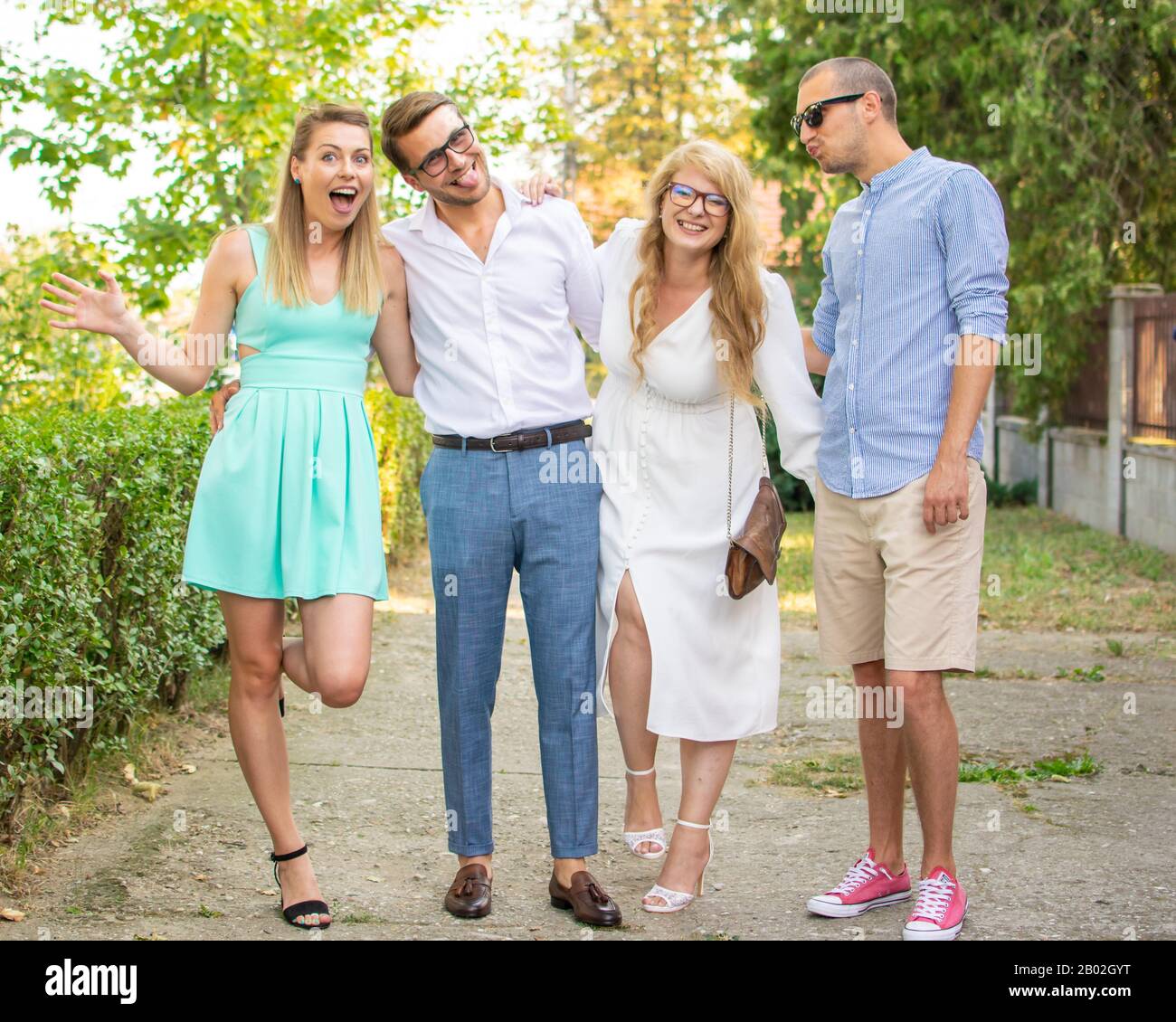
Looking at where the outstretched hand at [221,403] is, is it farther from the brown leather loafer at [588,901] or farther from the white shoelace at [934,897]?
the white shoelace at [934,897]

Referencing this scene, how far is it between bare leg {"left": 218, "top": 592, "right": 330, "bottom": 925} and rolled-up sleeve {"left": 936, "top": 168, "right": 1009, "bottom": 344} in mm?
2010

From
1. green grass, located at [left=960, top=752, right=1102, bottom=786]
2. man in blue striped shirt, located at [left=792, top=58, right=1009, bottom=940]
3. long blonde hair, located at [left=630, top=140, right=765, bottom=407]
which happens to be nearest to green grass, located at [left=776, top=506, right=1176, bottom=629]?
green grass, located at [left=960, top=752, right=1102, bottom=786]

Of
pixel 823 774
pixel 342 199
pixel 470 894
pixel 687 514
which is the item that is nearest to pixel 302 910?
pixel 470 894

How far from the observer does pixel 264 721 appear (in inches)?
150

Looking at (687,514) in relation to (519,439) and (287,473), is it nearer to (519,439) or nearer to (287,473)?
(519,439)

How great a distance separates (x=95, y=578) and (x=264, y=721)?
115 cm

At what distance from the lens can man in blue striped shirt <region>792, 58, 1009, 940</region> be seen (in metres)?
3.69

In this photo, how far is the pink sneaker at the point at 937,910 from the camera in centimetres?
367

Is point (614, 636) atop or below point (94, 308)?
below

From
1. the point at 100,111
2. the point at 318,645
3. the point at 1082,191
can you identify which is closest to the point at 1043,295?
the point at 1082,191

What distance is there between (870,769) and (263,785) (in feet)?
5.72

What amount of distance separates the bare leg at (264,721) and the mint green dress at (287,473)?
3.7 inches

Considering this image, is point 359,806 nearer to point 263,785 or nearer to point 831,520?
point 263,785

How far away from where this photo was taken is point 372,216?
12.8ft
